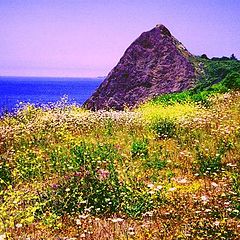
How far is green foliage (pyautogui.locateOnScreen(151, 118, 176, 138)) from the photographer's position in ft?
35.8

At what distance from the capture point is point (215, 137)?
9820 mm

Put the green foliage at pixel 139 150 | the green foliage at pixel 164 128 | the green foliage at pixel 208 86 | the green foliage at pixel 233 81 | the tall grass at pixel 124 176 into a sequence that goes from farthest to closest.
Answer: the green foliage at pixel 233 81 → the green foliage at pixel 208 86 → the green foliage at pixel 164 128 → the green foliage at pixel 139 150 → the tall grass at pixel 124 176

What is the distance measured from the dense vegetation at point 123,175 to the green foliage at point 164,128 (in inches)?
0.9

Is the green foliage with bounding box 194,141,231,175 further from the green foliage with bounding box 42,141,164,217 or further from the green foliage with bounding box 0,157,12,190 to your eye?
the green foliage with bounding box 0,157,12,190

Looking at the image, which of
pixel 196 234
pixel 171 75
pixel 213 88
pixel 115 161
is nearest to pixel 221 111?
pixel 115 161

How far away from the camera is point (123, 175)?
25.2 feet

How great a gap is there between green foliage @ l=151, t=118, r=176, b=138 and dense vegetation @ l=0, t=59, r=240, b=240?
0.02m

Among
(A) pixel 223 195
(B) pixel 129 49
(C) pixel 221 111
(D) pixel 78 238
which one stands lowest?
(D) pixel 78 238

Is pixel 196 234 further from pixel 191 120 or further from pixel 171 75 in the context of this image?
pixel 171 75

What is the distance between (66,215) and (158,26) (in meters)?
19.7

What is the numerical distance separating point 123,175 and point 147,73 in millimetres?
16433

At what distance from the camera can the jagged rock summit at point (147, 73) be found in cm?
2322

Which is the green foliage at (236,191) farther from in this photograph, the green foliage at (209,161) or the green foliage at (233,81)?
the green foliage at (233,81)

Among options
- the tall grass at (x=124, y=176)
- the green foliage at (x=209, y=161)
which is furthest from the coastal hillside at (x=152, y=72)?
the green foliage at (x=209, y=161)
